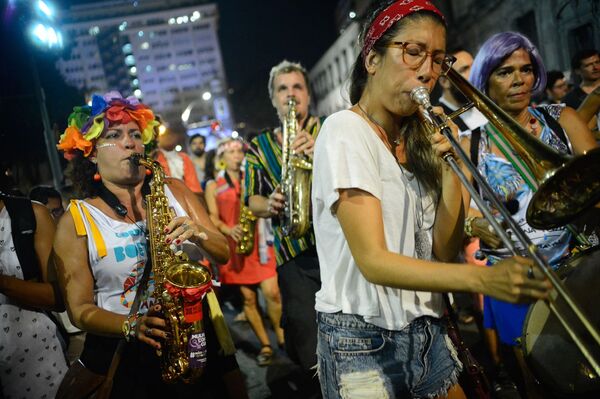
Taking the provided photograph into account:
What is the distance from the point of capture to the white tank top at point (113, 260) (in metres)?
2.81

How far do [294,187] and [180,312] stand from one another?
1584 mm

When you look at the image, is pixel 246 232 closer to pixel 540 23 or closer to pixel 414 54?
pixel 414 54

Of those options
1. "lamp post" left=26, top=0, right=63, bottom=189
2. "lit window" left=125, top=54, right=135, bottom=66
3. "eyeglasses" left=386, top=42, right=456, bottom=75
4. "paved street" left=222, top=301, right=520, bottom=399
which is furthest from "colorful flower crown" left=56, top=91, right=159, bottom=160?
"lit window" left=125, top=54, right=135, bottom=66

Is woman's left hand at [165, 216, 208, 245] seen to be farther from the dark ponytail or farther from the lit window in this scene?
the lit window

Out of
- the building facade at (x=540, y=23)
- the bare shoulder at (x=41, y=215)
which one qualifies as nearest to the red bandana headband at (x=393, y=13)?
the bare shoulder at (x=41, y=215)

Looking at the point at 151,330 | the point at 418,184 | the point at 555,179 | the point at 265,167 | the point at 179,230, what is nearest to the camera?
the point at 555,179

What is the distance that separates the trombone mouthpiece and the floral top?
1427mm

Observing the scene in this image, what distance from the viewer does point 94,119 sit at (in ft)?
10.2

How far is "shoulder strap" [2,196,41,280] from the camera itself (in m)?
3.07

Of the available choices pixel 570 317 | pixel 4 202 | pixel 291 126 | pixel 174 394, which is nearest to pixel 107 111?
pixel 4 202

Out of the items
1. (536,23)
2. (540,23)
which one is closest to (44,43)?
(540,23)

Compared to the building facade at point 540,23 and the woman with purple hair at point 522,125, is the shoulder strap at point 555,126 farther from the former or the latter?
the building facade at point 540,23

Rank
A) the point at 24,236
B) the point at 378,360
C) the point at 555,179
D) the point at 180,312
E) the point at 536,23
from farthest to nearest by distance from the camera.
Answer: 1. the point at 536,23
2. the point at 24,236
3. the point at 180,312
4. the point at 378,360
5. the point at 555,179

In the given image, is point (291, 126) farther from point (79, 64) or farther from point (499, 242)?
point (79, 64)
